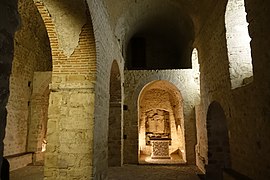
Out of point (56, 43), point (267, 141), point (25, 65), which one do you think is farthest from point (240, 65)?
point (25, 65)

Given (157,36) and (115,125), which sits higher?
(157,36)

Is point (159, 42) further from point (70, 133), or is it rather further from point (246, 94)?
point (70, 133)

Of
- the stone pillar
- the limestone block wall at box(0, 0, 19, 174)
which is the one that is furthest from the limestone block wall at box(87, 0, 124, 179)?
the limestone block wall at box(0, 0, 19, 174)

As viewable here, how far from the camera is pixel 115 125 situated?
7648 millimetres

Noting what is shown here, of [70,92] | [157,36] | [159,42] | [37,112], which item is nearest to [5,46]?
[70,92]

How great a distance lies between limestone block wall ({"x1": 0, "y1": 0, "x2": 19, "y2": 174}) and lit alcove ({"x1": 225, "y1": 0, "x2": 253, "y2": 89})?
4342 mm

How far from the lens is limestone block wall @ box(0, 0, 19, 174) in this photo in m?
1.20

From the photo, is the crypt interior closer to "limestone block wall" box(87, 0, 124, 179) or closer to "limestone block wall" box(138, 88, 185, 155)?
"limestone block wall" box(87, 0, 124, 179)

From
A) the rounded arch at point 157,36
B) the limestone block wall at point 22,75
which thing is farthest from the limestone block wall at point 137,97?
the limestone block wall at point 22,75

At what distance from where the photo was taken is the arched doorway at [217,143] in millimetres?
5730

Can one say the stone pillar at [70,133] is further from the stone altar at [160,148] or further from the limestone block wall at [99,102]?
the stone altar at [160,148]

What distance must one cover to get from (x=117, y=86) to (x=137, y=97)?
1203mm

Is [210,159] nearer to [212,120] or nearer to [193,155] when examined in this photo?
[212,120]

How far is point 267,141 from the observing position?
2932 millimetres
